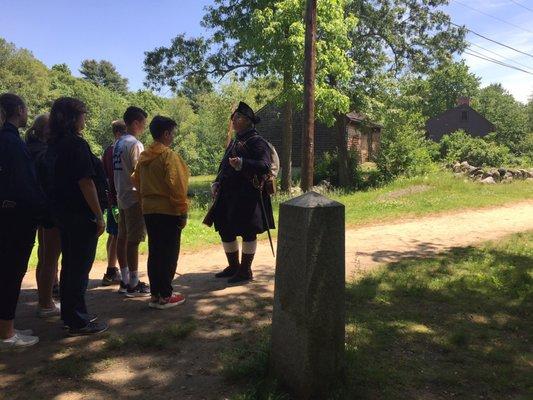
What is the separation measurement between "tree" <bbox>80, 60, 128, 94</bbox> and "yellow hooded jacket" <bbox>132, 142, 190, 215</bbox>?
340ft

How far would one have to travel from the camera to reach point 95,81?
101438mm

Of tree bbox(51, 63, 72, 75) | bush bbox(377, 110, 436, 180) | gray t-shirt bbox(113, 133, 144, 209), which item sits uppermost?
tree bbox(51, 63, 72, 75)

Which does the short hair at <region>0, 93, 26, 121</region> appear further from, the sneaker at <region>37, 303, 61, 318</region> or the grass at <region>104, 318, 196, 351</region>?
the grass at <region>104, 318, 196, 351</region>

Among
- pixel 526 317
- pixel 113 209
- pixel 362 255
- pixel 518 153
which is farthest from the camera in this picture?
pixel 518 153

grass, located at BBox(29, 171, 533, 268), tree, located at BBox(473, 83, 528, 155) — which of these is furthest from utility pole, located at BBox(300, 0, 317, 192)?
tree, located at BBox(473, 83, 528, 155)

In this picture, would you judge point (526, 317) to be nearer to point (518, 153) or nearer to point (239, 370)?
point (239, 370)

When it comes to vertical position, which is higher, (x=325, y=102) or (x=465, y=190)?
(x=325, y=102)

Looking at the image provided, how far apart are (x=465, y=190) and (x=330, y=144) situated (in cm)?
1537

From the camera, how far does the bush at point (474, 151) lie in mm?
31484

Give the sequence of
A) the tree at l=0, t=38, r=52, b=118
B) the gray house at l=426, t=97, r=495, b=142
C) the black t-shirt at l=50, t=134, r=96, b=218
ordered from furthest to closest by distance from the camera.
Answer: the gray house at l=426, t=97, r=495, b=142 → the tree at l=0, t=38, r=52, b=118 → the black t-shirt at l=50, t=134, r=96, b=218

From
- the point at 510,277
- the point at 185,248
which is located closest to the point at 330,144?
the point at 185,248

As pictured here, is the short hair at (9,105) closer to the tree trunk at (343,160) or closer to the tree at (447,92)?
the tree trunk at (343,160)

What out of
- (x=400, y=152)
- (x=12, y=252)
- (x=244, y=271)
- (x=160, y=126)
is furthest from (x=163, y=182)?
(x=400, y=152)

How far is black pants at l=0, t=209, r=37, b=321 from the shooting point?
3656 millimetres
